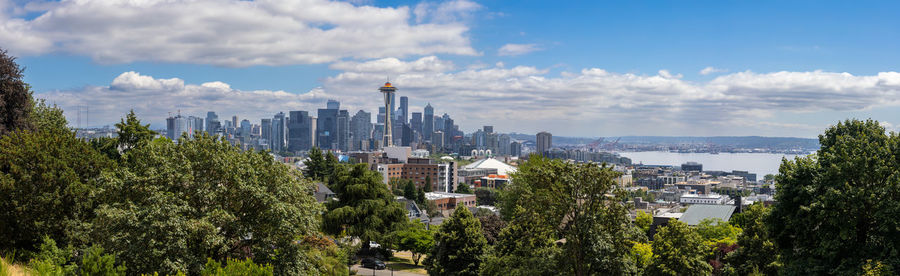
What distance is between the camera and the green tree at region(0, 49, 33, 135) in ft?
65.7

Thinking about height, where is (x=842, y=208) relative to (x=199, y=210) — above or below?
above

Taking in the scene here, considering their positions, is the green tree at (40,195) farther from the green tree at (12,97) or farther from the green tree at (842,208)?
the green tree at (842,208)

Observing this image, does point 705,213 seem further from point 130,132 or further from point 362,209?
point 130,132

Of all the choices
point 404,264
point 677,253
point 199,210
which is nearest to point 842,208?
point 677,253

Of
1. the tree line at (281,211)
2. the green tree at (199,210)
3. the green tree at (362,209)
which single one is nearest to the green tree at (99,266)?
the tree line at (281,211)

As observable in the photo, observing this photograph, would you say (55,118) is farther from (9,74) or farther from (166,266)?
(166,266)

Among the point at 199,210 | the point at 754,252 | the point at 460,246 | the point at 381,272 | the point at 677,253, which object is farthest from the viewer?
the point at 381,272

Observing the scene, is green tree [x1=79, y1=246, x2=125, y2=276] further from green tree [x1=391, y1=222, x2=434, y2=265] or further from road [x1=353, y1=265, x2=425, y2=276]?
green tree [x1=391, y1=222, x2=434, y2=265]

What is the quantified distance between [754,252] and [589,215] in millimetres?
7753

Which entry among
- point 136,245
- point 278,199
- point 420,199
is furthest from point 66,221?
point 420,199

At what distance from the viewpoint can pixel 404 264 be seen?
35.4 m

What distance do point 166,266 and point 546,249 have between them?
1045 centimetres

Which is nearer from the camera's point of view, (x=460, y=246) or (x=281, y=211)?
(x=281, y=211)

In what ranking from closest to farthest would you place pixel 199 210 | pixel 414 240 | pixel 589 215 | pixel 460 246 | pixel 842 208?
pixel 199 210
pixel 842 208
pixel 589 215
pixel 460 246
pixel 414 240
